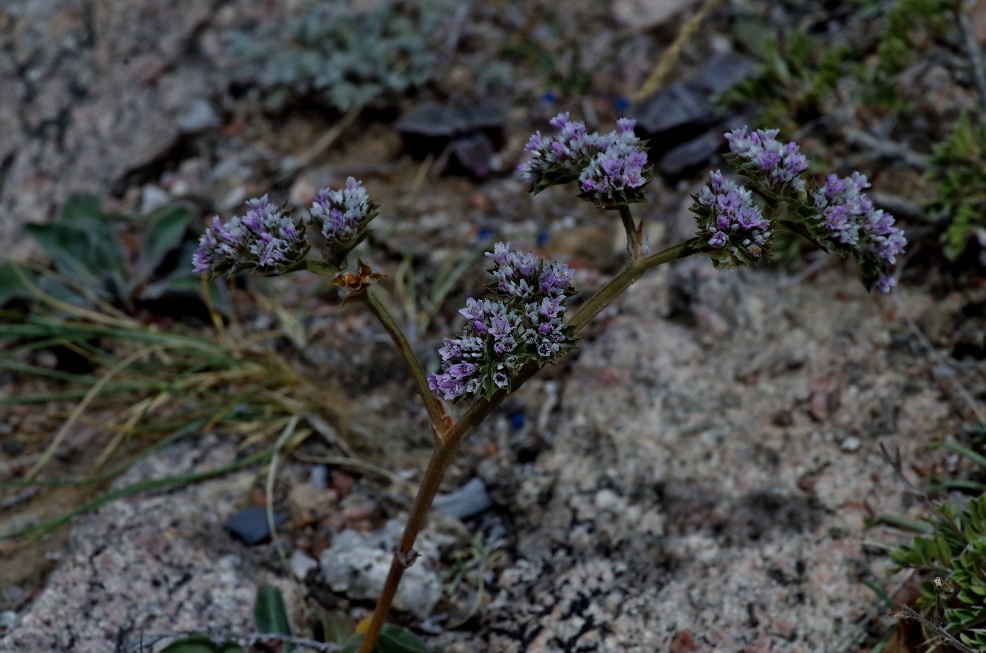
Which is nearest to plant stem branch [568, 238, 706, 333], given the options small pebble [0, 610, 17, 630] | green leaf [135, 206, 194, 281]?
small pebble [0, 610, 17, 630]

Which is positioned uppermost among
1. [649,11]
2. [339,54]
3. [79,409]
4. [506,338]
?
[649,11]

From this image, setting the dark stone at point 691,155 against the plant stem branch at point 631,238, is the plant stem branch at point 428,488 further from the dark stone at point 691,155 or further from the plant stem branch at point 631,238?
the dark stone at point 691,155

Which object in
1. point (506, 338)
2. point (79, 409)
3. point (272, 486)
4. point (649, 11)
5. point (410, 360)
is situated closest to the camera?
point (506, 338)

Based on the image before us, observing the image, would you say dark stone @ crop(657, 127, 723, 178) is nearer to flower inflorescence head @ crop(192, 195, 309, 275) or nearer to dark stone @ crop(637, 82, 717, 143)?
dark stone @ crop(637, 82, 717, 143)

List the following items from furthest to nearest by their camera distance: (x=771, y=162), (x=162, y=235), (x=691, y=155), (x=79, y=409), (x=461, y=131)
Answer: (x=461, y=131), (x=691, y=155), (x=162, y=235), (x=79, y=409), (x=771, y=162)

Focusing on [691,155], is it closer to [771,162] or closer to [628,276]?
[771,162]

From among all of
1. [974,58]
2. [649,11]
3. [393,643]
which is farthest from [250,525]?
[649,11]

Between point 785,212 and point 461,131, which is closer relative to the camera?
point 785,212

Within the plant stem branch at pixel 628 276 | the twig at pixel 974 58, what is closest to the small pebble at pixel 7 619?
the plant stem branch at pixel 628 276
